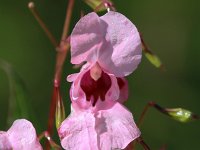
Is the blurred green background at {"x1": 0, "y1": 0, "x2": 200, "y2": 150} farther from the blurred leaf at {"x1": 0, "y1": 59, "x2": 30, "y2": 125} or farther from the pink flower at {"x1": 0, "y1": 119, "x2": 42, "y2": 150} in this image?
the pink flower at {"x1": 0, "y1": 119, "x2": 42, "y2": 150}

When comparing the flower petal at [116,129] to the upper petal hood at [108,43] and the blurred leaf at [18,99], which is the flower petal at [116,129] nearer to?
the upper petal hood at [108,43]

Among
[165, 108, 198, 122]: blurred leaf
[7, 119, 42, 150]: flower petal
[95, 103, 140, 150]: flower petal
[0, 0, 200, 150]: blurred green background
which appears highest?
[7, 119, 42, 150]: flower petal

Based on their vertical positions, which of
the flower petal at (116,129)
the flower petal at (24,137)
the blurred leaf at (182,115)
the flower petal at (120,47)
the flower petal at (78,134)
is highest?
the flower petal at (120,47)

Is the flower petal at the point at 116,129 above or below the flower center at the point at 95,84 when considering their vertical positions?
below

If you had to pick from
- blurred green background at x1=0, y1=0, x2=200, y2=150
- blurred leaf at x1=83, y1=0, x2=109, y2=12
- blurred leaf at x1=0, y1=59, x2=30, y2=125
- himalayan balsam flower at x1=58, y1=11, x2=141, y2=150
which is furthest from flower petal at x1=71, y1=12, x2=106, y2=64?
blurred green background at x1=0, y1=0, x2=200, y2=150

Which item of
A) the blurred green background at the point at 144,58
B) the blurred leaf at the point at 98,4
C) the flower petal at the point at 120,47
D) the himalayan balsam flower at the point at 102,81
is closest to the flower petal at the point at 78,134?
the himalayan balsam flower at the point at 102,81

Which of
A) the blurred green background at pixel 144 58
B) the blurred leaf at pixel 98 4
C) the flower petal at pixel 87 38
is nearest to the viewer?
the flower petal at pixel 87 38

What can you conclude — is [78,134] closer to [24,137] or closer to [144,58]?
Result: [24,137]

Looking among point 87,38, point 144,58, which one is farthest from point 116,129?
point 144,58
